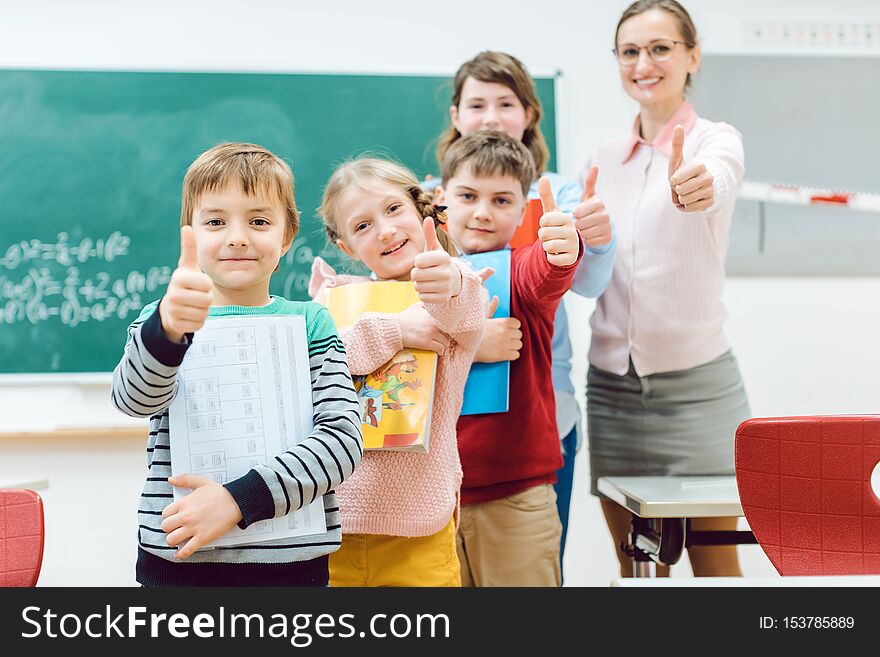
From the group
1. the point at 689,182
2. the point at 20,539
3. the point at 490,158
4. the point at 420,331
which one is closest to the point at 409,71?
the point at 490,158

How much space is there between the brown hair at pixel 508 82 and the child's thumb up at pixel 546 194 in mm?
553

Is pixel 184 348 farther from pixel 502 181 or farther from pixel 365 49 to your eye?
pixel 365 49

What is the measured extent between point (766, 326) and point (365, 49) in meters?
1.78

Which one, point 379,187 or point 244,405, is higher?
point 379,187

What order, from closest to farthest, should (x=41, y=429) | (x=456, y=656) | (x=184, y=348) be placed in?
1. (x=456, y=656)
2. (x=184, y=348)
3. (x=41, y=429)

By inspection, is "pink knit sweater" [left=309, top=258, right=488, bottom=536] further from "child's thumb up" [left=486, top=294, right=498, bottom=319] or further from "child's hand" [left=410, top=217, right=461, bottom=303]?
"child's thumb up" [left=486, top=294, right=498, bottom=319]

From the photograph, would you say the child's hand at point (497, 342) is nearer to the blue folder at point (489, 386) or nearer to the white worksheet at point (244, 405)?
the blue folder at point (489, 386)

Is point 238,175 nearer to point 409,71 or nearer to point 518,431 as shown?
point 518,431

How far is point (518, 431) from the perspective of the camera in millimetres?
1491

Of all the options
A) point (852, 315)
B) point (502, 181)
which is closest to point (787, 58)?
point (852, 315)

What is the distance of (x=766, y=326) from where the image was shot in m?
2.84

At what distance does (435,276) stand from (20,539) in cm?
67

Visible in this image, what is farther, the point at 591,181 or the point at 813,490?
the point at 591,181

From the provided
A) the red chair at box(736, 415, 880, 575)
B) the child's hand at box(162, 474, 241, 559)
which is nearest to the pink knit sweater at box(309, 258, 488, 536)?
the child's hand at box(162, 474, 241, 559)
